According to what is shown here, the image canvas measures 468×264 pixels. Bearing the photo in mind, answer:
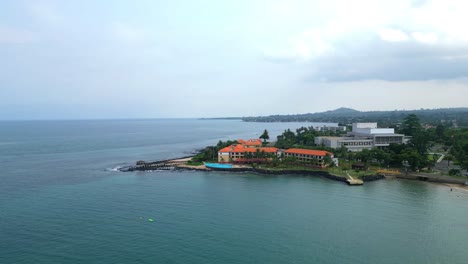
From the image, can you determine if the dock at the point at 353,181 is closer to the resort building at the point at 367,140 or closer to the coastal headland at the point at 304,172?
the coastal headland at the point at 304,172

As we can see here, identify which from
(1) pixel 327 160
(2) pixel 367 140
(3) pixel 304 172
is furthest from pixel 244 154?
(2) pixel 367 140

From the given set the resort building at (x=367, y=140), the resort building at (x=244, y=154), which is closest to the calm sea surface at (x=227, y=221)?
the resort building at (x=244, y=154)

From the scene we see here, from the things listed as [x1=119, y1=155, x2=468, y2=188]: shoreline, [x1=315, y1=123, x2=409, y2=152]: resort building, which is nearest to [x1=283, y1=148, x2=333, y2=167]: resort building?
[x1=119, y1=155, x2=468, y2=188]: shoreline

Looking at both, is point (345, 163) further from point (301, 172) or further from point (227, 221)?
point (227, 221)

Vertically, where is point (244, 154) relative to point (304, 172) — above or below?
above

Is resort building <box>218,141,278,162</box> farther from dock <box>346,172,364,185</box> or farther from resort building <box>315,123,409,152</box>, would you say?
resort building <box>315,123,409,152</box>

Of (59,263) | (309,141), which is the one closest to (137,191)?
(59,263)
